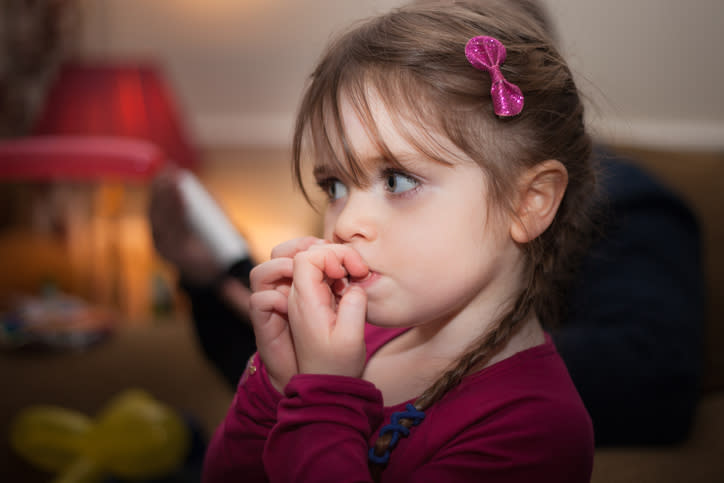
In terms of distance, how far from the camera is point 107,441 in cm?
99

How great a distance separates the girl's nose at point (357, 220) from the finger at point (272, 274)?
6 centimetres

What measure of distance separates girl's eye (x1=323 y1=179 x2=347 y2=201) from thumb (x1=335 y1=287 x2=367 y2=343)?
7 centimetres

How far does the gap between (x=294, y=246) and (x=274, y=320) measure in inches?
2.4

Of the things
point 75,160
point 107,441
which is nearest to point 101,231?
point 75,160

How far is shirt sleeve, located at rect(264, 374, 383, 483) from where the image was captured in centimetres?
41

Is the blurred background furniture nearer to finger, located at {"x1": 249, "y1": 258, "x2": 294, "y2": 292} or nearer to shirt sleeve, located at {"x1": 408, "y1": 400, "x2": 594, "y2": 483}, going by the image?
shirt sleeve, located at {"x1": 408, "y1": 400, "x2": 594, "y2": 483}

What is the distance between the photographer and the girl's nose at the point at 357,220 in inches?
16.9

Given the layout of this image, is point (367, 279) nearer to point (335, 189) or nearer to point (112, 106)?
point (335, 189)

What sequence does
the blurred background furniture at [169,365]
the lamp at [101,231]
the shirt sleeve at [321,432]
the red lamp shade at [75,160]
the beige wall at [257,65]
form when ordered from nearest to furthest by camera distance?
the shirt sleeve at [321,432]
the blurred background furniture at [169,365]
the beige wall at [257,65]
the red lamp shade at [75,160]
the lamp at [101,231]

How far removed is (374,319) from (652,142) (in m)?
1.24

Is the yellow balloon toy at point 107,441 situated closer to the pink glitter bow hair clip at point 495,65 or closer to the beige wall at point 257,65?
the pink glitter bow hair clip at point 495,65

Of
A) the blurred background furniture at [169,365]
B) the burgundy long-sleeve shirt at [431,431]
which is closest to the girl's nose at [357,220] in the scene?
the burgundy long-sleeve shirt at [431,431]

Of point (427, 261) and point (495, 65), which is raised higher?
point (495, 65)

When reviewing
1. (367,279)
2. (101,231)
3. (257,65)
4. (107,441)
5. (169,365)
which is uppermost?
(367,279)
